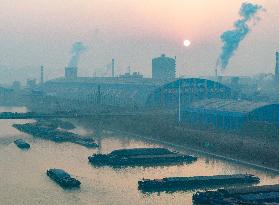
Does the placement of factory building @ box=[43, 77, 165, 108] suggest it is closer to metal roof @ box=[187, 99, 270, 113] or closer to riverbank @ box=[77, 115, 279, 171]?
riverbank @ box=[77, 115, 279, 171]

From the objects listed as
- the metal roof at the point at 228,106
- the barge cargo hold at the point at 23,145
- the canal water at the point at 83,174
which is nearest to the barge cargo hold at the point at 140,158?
the canal water at the point at 83,174

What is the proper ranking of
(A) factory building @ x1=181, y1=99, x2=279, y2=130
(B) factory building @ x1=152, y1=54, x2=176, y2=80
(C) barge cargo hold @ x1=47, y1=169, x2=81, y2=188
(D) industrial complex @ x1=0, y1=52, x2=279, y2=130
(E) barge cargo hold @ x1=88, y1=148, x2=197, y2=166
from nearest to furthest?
1. (C) barge cargo hold @ x1=47, y1=169, x2=81, y2=188
2. (E) barge cargo hold @ x1=88, y1=148, x2=197, y2=166
3. (A) factory building @ x1=181, y1=99, x2=279, y2=130
4. (D) industrial complex @ x1=0, y1=52, x2=279, y2=130
5. (B) factory building @ x1=152, y1=54, x2=176, y2=80

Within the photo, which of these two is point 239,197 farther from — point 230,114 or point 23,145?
point 230,114

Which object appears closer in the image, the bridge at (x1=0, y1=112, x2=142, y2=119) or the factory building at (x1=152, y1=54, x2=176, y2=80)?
the bridge at (x1=0, y1=112, x2=142, y2=119)

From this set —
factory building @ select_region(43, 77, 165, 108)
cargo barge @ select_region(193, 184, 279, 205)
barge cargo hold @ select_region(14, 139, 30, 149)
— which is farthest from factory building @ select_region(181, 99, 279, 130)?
cargo barge @ select_region(193, 184, 279, 205)

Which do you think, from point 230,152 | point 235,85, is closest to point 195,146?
point 230,152

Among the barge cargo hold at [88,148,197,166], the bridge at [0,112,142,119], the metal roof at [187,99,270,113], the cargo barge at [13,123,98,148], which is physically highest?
the metal roof at [187,99,270,113]

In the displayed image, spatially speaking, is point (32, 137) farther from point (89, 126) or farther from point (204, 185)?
point (204, 185)
